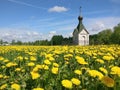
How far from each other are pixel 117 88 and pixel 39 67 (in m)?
1.75

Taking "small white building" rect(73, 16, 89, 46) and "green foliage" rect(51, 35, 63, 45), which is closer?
"small white building" rect(73, 16, 89, 46)

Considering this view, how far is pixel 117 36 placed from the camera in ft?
252

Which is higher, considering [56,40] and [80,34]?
[80,34]

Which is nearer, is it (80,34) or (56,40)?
(80,34)

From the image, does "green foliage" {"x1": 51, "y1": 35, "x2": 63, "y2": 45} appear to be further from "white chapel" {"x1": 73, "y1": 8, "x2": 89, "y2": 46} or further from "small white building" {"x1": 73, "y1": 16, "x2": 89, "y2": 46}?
"small white building" {"x1": 73, "y1": 16, "x2": 89, "y2": 46}

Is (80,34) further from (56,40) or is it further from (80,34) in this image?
(56,40)

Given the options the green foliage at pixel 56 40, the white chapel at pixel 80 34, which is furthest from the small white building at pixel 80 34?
the green foliage at pixel 56 40

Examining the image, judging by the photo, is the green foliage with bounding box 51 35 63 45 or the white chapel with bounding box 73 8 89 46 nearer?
the white chapel with bounding box 73 8 89 46

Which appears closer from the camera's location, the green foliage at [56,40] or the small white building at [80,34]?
the small white building at [80,34]

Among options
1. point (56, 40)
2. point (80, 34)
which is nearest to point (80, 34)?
point (80, 34)

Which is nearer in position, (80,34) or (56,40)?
(80,34)

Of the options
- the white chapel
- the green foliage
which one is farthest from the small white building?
the green foliage

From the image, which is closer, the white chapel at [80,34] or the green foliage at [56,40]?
the white chapel at [80,34]

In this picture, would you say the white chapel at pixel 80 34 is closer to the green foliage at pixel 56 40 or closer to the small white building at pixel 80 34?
the small white building at pixel 80 34
